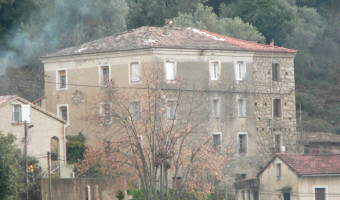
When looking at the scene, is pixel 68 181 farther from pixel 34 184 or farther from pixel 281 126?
pixel 281 126

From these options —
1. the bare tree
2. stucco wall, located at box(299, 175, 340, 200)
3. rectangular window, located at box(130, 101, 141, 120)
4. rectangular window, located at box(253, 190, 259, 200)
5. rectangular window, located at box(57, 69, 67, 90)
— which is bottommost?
rectangular window, located at box(253, 190, 259, 200)

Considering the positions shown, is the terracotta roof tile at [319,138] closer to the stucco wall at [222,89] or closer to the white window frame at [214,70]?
the stucco wall at [222,89]

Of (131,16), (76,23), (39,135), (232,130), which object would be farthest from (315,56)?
(39,135)

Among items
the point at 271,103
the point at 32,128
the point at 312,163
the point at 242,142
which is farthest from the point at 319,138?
the point at 32,128

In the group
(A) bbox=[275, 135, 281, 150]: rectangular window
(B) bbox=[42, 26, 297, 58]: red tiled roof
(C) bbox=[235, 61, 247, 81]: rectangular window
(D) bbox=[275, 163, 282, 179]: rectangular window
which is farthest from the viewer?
(A) bbox=[275, 135, 281, 150]: rectangular window

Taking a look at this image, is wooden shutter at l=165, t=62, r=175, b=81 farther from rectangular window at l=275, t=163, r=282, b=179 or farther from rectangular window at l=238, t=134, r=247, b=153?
rectangular window at l=275, t=163, r=282, b=179

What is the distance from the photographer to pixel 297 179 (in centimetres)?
5000

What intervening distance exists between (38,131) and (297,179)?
14.2 m

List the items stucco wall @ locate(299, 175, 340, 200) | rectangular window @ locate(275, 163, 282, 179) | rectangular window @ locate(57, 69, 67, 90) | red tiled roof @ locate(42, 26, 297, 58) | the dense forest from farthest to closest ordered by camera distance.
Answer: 1. the dense forest
2. rectangular window @ locate(57, 69, 67, 90)
3. red tiled roof @ locate(42, 26, 297, 58)
4. rectangular window @ locate(275, 163, 282, 179)
5. stucco wall @ locate(299, 175, 340, 200)

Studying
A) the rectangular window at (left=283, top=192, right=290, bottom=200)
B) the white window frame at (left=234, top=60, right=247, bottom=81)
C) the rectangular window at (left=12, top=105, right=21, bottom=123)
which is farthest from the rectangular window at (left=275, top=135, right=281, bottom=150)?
the rectangular window at (left=12, top=105, right=21, bottom=123)

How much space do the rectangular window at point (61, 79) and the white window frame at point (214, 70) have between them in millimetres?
8695

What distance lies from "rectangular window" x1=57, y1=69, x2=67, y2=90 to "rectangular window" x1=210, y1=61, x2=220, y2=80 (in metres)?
8.73

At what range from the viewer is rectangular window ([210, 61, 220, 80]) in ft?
178

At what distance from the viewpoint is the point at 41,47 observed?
219 ft
